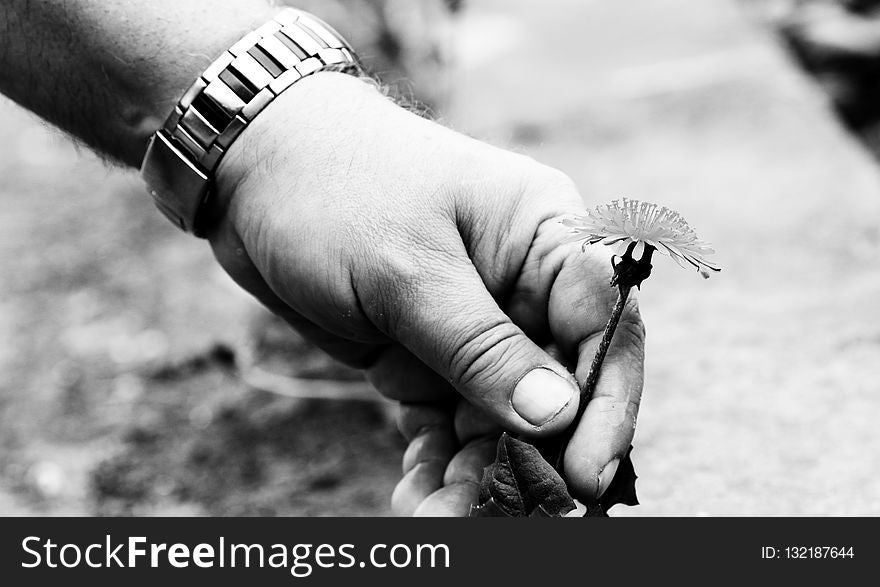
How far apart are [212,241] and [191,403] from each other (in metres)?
0.70

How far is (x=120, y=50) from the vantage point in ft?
4.62

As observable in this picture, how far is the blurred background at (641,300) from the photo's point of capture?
1.70m

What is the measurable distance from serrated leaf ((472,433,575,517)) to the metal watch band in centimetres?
64

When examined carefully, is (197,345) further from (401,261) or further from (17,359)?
(401,261)

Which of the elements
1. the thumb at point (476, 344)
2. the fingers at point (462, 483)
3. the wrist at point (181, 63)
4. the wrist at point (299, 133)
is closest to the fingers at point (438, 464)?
the fingers at point (462, 483)

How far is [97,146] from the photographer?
158 cm

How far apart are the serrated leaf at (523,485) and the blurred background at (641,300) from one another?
18.5 inches

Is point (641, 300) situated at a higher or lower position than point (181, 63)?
lower

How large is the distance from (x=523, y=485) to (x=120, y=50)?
0.91m

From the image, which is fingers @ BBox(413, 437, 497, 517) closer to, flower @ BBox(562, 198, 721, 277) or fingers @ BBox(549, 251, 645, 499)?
fingers @ BBox(549, 251, 645, 499)

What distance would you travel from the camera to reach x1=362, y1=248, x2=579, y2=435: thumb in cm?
117

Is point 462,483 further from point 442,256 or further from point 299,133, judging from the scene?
point 299,133

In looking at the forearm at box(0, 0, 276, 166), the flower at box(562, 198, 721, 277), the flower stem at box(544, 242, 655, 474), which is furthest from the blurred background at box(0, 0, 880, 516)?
the flower at box(562, 198, 721, 277)

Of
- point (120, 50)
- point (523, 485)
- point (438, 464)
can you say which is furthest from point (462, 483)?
point (120, 50)
